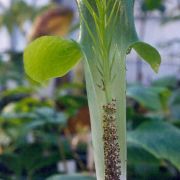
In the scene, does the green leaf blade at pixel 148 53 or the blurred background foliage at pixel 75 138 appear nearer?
the green leaf blade at pixel 148 53

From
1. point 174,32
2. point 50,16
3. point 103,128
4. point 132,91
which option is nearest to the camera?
point 103,128

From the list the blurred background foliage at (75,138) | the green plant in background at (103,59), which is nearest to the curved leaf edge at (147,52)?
the green plant in background at (103,59)

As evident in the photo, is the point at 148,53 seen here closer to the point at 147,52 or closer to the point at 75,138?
the point at 147,52

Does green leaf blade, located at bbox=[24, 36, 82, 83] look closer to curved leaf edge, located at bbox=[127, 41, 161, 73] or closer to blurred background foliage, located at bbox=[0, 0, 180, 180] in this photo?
curved leaf edge, located at bbox=[127, 41, 161, 73]

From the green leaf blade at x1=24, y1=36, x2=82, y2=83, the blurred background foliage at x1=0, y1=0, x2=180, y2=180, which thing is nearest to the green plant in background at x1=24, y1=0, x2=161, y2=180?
the green leaf blade at x1=24, y1=36, x2=82, y2=83

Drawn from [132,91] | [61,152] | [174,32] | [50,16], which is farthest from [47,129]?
[174,32]

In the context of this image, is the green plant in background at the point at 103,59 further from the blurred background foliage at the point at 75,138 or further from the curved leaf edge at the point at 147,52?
the blurred background foliage at the point at 75,138

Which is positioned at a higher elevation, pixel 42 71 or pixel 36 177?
pixel 42 71

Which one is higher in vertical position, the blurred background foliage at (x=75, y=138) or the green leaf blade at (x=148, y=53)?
the green leaf blade at (x=148, y=53)

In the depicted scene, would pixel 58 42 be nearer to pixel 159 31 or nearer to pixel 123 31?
pixel 123 31
